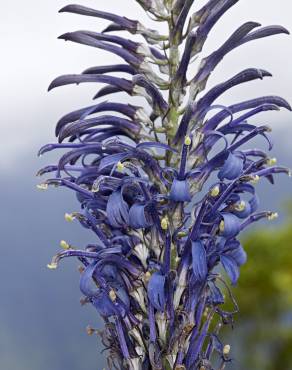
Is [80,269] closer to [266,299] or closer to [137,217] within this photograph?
[137,217]

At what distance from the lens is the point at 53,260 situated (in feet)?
15.6

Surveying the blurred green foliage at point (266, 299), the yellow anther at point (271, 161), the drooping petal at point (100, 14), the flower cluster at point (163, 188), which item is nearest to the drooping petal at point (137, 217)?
the flower cluster at point (163, 188)

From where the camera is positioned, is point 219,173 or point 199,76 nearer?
point 219,173

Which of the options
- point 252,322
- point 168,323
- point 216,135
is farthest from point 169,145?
point 252,322

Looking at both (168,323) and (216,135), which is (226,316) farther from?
(216,135)

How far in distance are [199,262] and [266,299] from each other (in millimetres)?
14326

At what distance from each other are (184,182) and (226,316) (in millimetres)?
1014

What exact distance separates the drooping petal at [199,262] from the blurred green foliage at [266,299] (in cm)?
1349

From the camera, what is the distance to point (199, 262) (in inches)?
175

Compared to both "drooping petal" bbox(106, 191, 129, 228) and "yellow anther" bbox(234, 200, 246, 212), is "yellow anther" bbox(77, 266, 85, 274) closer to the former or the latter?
"drooping petal" bbox(106, 191, 129, 228)

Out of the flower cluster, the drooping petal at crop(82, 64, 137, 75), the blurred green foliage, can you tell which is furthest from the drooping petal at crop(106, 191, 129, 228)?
the blurred green foliage

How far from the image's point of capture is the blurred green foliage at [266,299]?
58.8 feet

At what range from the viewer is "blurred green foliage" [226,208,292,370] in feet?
58.8

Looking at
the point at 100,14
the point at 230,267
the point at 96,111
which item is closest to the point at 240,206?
the point at 230,267
